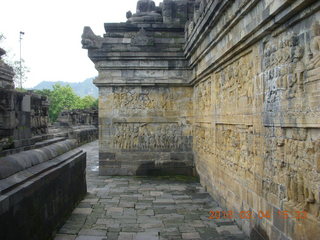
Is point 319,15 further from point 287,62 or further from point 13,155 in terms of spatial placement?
point 13,155

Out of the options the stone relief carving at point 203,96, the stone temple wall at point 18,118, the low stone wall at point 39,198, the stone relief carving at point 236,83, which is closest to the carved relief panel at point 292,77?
the stone relief carving at point 236,83

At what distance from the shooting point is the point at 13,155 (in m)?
3.97

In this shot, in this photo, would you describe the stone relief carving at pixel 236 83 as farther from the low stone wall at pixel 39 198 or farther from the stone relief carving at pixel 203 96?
the low stone wall at pixel 39 198

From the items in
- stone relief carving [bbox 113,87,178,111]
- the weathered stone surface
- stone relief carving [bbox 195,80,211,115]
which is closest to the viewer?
the weathered stone surface

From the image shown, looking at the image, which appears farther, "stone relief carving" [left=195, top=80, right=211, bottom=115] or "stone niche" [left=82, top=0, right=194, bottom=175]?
"stone niche" [left=82, top=0, right=194, bottom=175]

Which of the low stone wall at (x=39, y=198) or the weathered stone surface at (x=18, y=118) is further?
the weathered stone surface at (x=18, y=118)

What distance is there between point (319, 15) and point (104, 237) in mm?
3909

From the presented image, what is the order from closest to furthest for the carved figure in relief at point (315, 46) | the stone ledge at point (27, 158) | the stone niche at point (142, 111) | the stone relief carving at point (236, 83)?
1. the carved figure in relief at point (315, 46)
2. the stone ledge at point (27, 158)
3. the stone relief carving at point (236, 83)
4. the stone niche at point (142, 111)

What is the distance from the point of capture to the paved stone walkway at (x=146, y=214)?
14.9ft

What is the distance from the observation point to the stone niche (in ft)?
29.9
